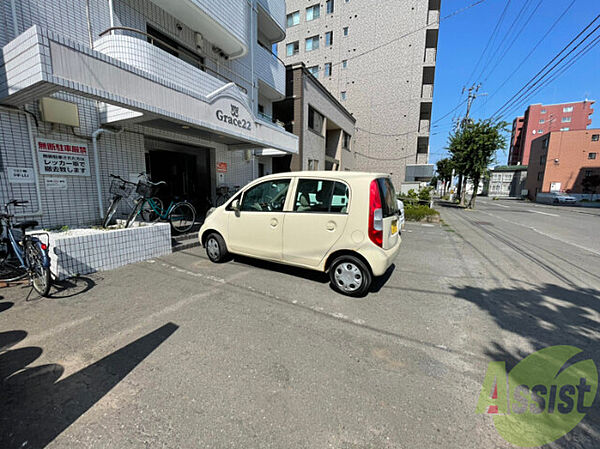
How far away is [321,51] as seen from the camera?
25.0 meters

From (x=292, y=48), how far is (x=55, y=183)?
2817 cm

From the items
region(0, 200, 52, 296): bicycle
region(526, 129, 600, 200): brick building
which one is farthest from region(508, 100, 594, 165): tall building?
region(0, 200, 52, 296): bicycle

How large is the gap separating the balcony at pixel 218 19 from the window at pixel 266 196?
546 centimetres

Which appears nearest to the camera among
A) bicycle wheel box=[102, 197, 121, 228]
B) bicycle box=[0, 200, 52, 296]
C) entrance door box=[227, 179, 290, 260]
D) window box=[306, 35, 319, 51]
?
bicycle box=[0, 200, 52, 296]

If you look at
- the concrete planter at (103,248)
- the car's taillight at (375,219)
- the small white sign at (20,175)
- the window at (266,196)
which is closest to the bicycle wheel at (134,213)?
the concrete planter at (103,248)

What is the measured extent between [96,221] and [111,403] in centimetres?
534

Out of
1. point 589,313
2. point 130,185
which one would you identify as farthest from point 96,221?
point 589,313

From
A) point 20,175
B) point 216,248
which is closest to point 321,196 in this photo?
point 216,248

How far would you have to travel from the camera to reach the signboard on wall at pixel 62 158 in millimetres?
4820

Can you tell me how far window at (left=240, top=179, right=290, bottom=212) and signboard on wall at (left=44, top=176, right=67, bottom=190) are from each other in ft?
13.0

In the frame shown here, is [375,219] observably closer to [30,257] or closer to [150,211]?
[30,257]

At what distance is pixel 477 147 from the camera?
19.5 meters

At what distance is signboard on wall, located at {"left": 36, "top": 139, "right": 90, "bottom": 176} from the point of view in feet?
15.8

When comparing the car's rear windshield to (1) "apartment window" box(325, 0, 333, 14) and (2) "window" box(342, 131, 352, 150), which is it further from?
(1) "apartment window" box(325, 0, 333, 14)
